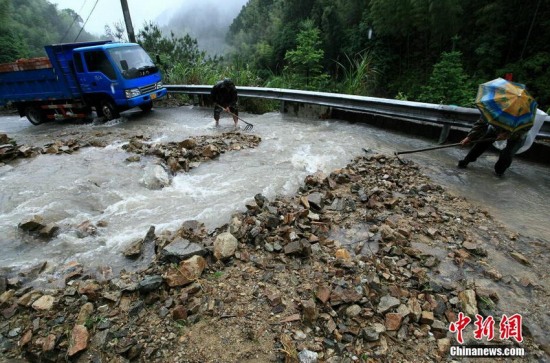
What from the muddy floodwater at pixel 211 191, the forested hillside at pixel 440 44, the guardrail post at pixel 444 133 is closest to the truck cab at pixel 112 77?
the muddy floodwater at pixel 211 191

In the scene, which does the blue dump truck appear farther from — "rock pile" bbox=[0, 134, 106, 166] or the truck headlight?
"rock pile" bbox=[0, 134, 106, 166]

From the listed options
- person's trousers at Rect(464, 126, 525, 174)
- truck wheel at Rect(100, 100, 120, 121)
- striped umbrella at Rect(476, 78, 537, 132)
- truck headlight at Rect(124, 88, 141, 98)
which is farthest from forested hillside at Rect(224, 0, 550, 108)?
truck wheel at Rect(100, 100, 120, 121)

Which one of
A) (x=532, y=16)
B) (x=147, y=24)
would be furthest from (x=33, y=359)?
(x=532, y=16)

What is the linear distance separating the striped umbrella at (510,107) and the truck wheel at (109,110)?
933 cm

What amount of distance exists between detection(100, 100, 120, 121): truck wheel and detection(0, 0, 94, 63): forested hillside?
3615 cm

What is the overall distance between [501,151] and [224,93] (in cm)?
617

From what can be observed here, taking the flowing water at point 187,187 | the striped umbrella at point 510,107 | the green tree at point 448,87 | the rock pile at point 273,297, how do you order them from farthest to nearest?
the green tree at point 448,87 → the striped umbrella at point 510,107 → the flowing water at point 187,187 → the rock pile at point 273,297

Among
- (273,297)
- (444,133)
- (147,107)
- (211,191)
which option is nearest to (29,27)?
(147,107)

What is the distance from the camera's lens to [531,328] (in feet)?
7.72

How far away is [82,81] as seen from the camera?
9406mm

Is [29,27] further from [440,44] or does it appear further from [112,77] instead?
[440,44]

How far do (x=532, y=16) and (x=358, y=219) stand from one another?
65.2 ft

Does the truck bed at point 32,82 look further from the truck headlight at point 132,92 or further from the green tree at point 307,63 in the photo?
the green tree at point 307,63

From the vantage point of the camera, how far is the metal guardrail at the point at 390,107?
5707 mm
